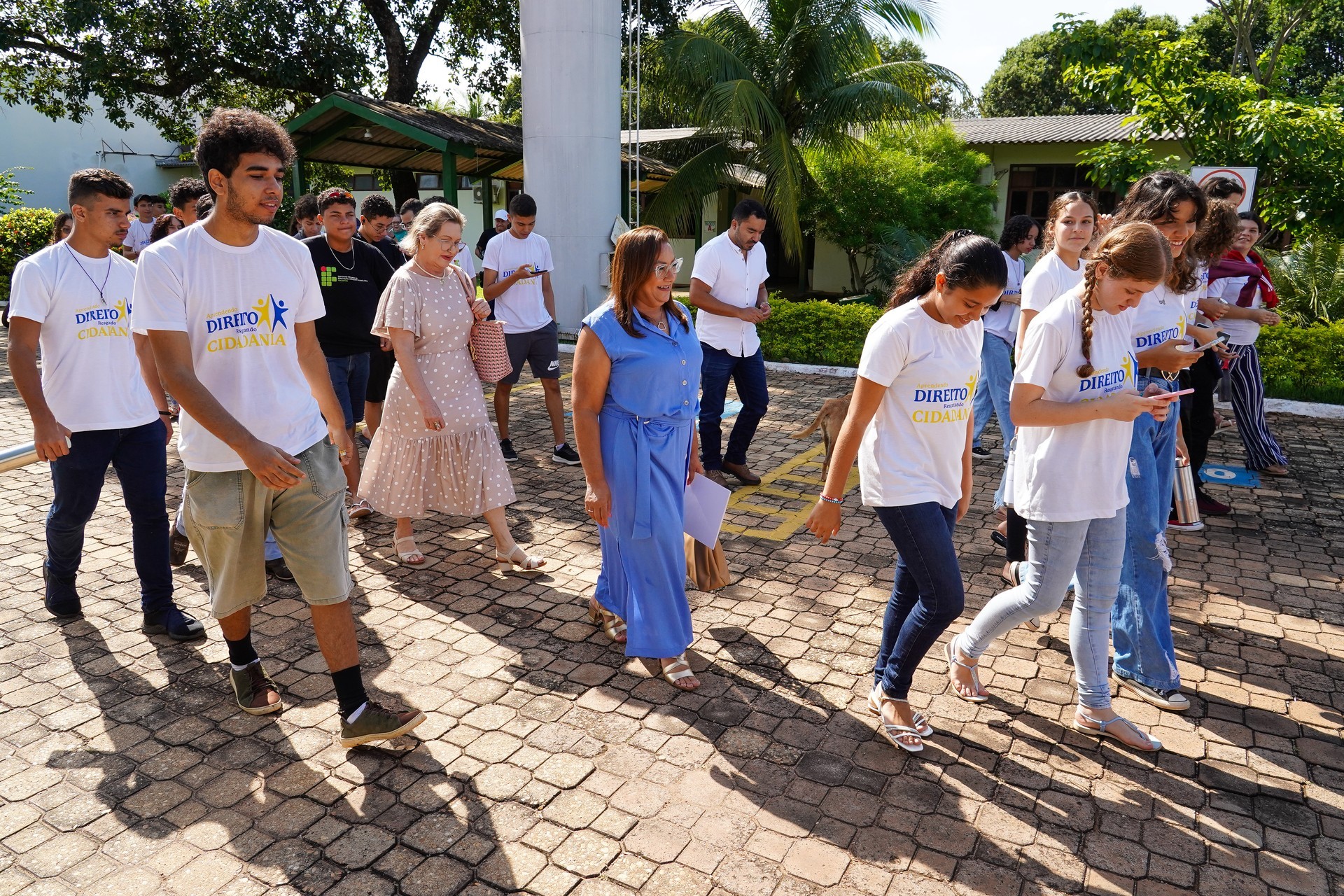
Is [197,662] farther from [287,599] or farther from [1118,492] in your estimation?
[1118,492]

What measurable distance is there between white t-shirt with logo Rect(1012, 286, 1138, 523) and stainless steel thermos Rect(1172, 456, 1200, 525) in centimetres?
107

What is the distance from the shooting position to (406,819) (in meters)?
2.97

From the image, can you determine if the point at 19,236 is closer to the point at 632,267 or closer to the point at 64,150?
the point at 64,150

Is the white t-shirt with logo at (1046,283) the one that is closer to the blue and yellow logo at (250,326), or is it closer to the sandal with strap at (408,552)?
the blue and yellow logo at (250,326)

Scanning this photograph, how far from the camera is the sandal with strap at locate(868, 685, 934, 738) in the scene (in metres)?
3.44

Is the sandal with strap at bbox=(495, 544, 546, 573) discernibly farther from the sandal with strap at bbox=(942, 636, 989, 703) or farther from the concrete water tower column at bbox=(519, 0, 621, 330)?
the concrete water tower column at bbox=(519, 0, 621, 330)

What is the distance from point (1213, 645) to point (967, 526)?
5.86ft

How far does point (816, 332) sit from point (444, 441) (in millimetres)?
7618

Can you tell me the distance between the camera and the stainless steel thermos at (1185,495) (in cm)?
410

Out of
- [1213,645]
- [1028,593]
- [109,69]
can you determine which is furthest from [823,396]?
[109,69]

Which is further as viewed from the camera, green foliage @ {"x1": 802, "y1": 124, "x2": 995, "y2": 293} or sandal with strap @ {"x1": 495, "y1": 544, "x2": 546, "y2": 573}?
green foliage @ {"x1": 802, "y1": 124, "x2": 995, "y2": 293}

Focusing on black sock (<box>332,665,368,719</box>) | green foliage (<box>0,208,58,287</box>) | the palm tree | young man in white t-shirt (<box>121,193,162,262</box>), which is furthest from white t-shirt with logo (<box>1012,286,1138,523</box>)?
green foliage (<box>0,208,58,287</box>)

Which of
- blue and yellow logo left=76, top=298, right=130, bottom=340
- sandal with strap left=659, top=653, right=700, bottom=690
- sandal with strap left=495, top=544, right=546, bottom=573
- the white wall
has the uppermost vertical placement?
the white wall

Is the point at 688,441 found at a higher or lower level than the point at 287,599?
higher
